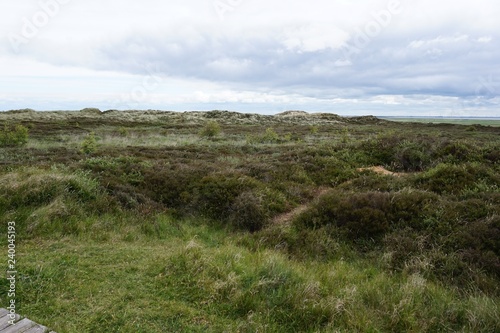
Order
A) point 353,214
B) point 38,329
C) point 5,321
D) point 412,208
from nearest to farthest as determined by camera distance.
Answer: point 38,329
point 5,321
point 412,208
point 353,214

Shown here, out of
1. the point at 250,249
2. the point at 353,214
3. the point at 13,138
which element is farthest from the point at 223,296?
the point at 13,138

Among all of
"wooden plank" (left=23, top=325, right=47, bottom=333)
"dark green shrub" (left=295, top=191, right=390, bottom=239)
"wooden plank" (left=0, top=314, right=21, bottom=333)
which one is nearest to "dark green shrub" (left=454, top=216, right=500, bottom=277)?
"dark green shrub" (left=295, top=191, right=390, bottom=239)

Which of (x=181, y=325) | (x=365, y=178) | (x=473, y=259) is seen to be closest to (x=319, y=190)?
(x=365, y=178)

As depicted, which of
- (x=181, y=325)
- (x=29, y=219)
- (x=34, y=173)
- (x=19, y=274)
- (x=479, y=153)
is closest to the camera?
(x=181, y=325)

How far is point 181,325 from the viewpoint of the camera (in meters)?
4.45

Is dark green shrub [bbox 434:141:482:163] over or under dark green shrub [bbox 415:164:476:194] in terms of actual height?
over

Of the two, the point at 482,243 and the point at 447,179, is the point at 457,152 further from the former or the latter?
the point at 482,243

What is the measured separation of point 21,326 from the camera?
4.06 m

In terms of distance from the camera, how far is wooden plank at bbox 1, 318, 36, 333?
3988 millimetres

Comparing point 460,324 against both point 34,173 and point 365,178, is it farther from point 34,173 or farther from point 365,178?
point 34,173

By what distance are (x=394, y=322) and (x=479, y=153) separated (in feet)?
40.7

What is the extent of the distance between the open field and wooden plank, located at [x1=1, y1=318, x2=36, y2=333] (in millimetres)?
247

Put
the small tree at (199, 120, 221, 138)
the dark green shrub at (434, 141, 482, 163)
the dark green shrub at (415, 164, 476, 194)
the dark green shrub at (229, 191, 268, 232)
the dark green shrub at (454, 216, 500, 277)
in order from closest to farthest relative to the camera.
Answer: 1. the dark green shrub at (454, 216, 500, 277)
2. the dark green shrub at (229, 191, 268, 232)
3. the dark green shrub at (415, 164, 476, 194)
4. the dark green shrub at (434, 141, 482, 163)
5. the small tree at (199, 120, 221, 138)

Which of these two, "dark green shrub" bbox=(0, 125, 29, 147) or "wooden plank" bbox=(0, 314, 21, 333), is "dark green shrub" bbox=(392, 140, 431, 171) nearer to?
"wooden plank" bbox=(0, 314, 21, 333)
